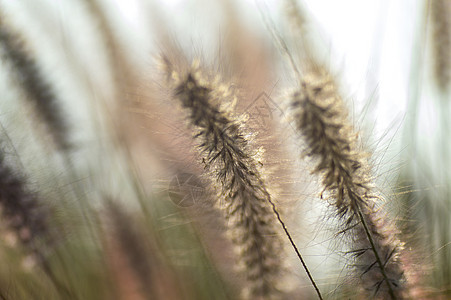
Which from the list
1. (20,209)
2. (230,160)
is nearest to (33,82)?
(20,209)

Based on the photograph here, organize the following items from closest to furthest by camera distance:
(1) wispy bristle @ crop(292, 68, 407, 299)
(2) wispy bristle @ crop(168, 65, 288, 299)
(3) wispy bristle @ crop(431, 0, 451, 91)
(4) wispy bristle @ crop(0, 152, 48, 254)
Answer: (1) wispy bristle @ crop(292, 68, 407, 299) → (2) wispy bristle @ crop(168, 65, 288, 299) → (4) wispy bristle @ crop(0, 152, 48, 254) → (3) wispy bristle @ crop(431, 0, 451, 91)

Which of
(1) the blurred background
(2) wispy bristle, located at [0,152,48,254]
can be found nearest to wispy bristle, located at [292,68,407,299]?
(1) the blurred background

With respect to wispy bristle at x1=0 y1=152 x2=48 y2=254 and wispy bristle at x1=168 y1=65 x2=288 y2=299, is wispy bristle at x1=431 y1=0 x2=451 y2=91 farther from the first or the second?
wispy bristle at x1=0 y1=152 x2=48 y2=254

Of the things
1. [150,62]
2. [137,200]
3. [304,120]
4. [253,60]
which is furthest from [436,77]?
[137,200]

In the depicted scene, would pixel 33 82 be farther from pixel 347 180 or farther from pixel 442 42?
pixel 442 42

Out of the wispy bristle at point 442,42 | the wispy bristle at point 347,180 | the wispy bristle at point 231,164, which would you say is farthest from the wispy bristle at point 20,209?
the wispy bristle at point 442,42
